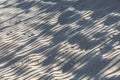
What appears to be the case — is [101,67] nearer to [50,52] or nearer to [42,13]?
[50,52]

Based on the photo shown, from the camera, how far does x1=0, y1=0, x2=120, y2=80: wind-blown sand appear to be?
19.7 feet

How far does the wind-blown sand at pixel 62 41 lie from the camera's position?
600 cm

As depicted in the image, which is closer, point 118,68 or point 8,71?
point 118,68

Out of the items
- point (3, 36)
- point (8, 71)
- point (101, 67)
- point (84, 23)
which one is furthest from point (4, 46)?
point (101, 67)

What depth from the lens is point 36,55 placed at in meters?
6.84

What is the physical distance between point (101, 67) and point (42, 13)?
357cm

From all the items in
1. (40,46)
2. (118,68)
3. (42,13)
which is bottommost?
(118,68)

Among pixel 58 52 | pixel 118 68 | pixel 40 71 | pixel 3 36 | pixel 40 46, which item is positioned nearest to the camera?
pixel 118 68

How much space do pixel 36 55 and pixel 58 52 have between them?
0.43 meters

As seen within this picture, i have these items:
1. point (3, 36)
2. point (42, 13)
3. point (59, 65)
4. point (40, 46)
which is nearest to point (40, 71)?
point (59, 65)

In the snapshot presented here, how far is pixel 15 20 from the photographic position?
9.09 metres

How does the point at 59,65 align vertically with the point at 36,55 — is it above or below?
below

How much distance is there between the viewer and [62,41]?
7148 mm

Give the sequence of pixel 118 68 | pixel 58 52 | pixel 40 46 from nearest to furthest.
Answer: pixel 118 68
pixel 58 52
pixel 40 46
